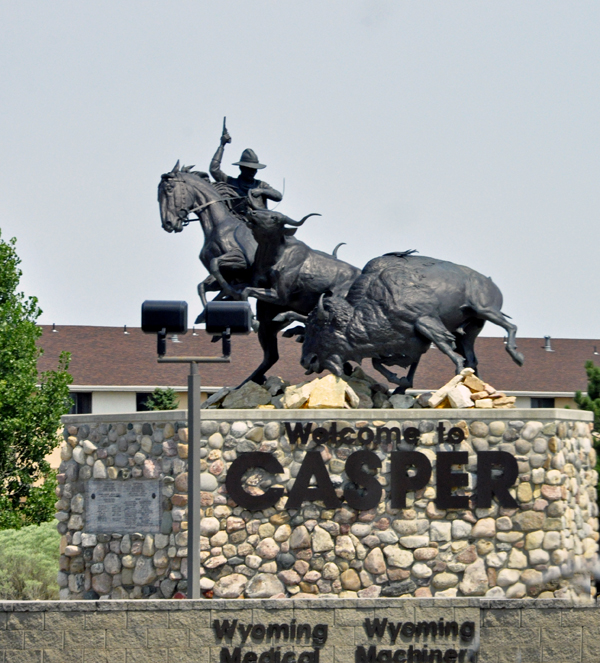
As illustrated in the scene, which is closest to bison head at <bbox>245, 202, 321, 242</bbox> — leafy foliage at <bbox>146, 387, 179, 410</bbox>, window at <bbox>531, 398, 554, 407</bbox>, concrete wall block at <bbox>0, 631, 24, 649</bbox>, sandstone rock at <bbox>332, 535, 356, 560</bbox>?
sandstone rock at <bbox>332, 535, 356, 560</bbox>

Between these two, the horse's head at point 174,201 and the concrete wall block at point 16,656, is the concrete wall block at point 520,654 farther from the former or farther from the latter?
the horse's head at point 174,201

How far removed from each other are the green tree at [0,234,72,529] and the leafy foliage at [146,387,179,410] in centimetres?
406

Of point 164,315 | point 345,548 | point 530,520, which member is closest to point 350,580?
point 345,548

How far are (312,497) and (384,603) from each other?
9.80 ft

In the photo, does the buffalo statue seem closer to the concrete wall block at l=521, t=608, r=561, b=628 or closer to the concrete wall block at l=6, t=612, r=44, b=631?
the concrete wall block at l=521, t=608, r=561, b=628

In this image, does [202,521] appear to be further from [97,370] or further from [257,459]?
[97,370]

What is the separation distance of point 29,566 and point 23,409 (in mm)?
13507

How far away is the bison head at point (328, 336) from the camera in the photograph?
17141 mm

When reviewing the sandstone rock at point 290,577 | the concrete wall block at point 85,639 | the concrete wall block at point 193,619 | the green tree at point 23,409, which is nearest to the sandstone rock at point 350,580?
the sandstone rock at point 290,577

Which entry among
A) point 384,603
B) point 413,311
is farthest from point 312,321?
point 384,603

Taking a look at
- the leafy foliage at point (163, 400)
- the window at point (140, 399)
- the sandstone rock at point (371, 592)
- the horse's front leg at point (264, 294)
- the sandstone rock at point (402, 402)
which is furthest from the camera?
the window at point (140, 399)

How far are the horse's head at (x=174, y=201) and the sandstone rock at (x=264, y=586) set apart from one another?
604 centimetres

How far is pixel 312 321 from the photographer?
57.5ft

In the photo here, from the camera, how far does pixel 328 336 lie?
17.2 m
